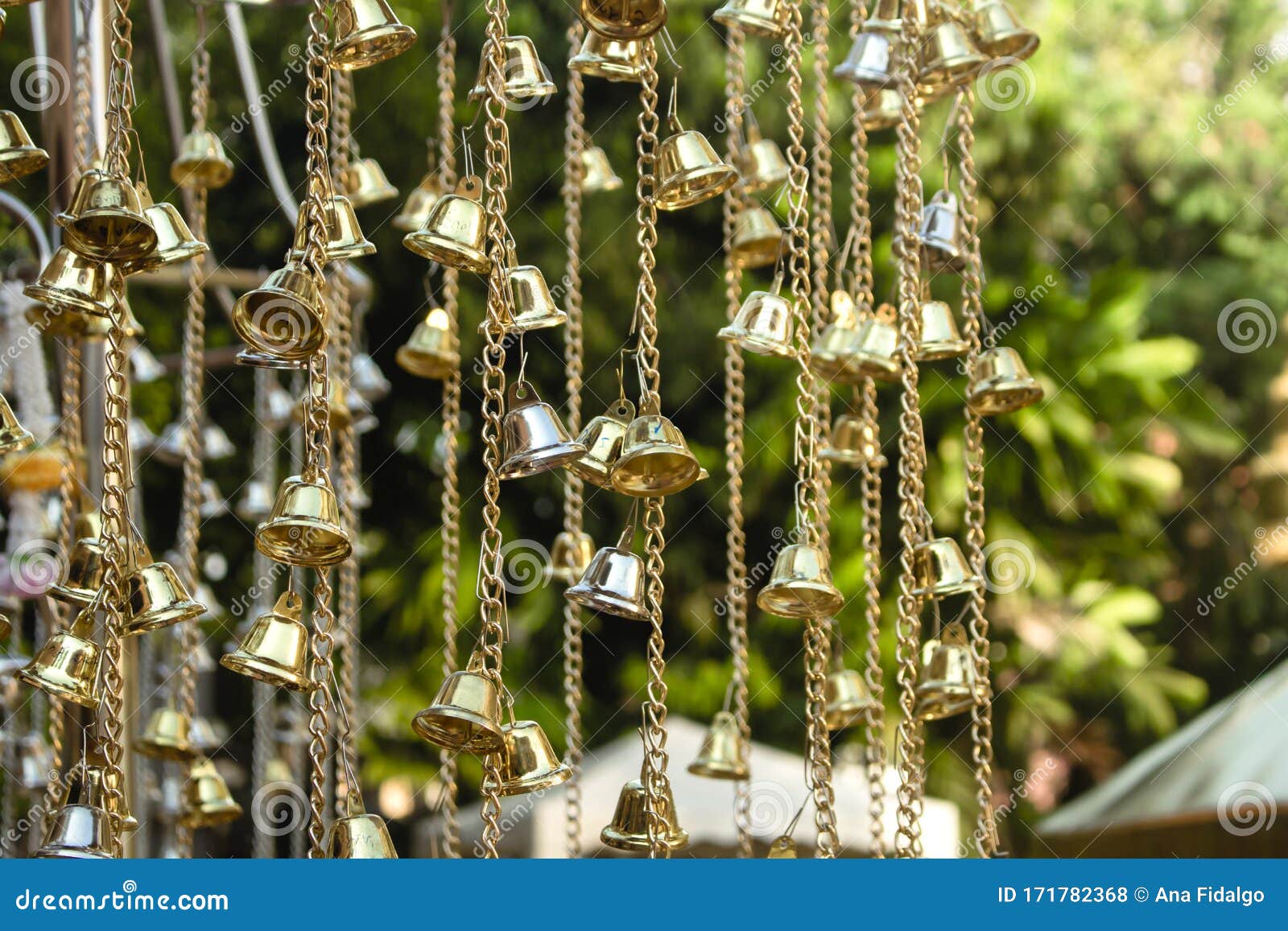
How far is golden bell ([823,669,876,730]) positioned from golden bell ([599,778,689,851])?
21.6 inches

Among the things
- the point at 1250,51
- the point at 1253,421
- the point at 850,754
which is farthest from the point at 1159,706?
the point at 1250,51

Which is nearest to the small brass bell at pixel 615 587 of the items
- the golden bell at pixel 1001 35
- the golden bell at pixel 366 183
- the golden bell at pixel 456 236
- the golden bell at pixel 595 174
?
the golden bell at pixel 456 236

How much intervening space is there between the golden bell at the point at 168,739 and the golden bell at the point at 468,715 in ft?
2.64

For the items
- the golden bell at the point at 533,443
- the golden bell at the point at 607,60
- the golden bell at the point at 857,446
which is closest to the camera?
the golden bell at the point at 533,443

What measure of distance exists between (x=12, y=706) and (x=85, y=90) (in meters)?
1.73

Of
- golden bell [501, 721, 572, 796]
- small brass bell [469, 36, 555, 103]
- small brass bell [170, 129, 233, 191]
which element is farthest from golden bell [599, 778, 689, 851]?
small brass bell [170, 129, 233, 191]

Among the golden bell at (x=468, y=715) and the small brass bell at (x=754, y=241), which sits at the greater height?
the small brass bell at (x=754, y=241)

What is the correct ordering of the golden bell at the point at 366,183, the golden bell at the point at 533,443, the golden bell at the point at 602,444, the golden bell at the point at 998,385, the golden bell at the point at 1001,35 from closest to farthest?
the golden bell at the point at 533,443, the golden bell at the point at 602,444, the golden bell at the point at 998,385, the golden bell at the point at 1001,35, the golden bell at the point at 366,183

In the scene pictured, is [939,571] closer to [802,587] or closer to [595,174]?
[802,587]

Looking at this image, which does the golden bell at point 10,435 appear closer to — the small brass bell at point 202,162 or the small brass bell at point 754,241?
the small brass bell at point 202,162

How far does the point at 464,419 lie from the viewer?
523 centimetres

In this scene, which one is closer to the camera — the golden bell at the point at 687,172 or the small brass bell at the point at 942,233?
the golden bell at the point at 687,172

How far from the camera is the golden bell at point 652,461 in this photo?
1454mm
